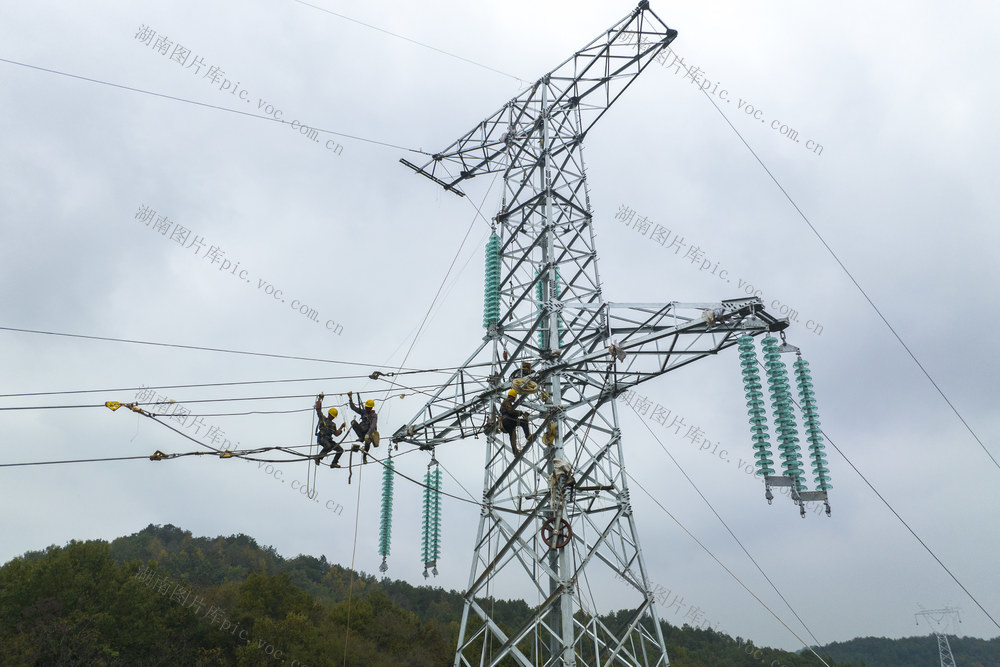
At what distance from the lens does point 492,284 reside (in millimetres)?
16844

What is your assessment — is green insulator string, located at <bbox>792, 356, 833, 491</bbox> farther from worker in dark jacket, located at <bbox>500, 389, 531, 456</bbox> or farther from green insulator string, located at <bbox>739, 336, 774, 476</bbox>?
worker in dark jacket, located at <bbox>500, 389, 531, 456</bbox>

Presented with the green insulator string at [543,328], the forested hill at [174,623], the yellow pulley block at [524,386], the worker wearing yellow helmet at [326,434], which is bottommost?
the forested hill at [174,623]

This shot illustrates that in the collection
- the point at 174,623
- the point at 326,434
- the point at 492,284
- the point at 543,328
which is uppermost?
the point at 492,284

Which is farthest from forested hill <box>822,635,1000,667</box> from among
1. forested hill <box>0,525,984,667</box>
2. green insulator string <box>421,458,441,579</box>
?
green insulator string <box>421,458,441,579</box>

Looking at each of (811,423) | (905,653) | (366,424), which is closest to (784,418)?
(811,423)

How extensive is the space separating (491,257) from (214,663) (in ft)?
112

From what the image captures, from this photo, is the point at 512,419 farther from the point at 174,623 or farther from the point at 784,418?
the point at 174,623

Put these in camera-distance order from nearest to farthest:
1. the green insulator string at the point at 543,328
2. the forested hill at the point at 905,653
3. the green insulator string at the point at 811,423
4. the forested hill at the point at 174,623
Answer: the green insulator string at the point at 811,423, the green insulator string at the point at 543,328, the forested hill at the point at 174,623, the forested hill at the point at 905,653

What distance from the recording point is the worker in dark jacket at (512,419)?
13883mm

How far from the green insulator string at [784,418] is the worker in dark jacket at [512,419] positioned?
16.8ft

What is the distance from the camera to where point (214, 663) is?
37.8 m

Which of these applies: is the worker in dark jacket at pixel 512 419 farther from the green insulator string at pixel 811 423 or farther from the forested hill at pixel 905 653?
the forested hill at pixel 905 653

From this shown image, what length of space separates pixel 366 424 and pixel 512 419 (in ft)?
10.2

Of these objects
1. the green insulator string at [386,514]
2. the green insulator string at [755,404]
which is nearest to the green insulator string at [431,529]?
the green insulator string at [386,514]
